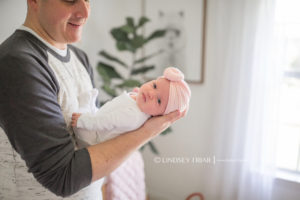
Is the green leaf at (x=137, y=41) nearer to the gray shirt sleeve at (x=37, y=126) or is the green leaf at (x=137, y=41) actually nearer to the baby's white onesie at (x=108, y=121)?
the baby's white onesie at (x=108, y=121)

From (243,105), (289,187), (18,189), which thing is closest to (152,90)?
(18,189)

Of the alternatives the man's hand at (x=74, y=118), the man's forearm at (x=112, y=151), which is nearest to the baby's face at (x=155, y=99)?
the man's forearm at (x=112, y=151)

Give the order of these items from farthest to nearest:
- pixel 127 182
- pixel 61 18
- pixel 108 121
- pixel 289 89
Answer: pixel 289 89, pixel 127 182, pixel 108 121, pixel 61 18

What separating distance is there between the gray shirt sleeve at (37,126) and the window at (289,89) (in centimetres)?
174

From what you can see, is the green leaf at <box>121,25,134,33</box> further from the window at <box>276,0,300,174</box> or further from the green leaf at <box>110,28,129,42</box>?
the window at <box>276,0,300,174</box>

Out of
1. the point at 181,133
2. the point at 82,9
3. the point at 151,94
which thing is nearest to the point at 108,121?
the point at 151,94

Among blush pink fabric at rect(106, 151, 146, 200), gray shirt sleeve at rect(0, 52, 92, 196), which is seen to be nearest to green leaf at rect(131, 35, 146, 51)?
blush pink fabric at rect(106, 151, 146, 200)

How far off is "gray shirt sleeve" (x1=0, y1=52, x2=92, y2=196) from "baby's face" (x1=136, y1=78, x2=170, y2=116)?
13.7 inches

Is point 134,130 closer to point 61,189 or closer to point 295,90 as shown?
point 61,189

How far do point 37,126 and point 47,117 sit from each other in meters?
0.04

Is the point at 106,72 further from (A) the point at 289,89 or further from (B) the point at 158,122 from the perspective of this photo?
(A) the point at 289,89

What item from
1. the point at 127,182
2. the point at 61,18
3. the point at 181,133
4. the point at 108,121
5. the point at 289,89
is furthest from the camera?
the point at 181,133

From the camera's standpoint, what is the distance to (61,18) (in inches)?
31.1

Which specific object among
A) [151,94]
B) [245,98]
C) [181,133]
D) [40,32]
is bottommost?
[181,133]
